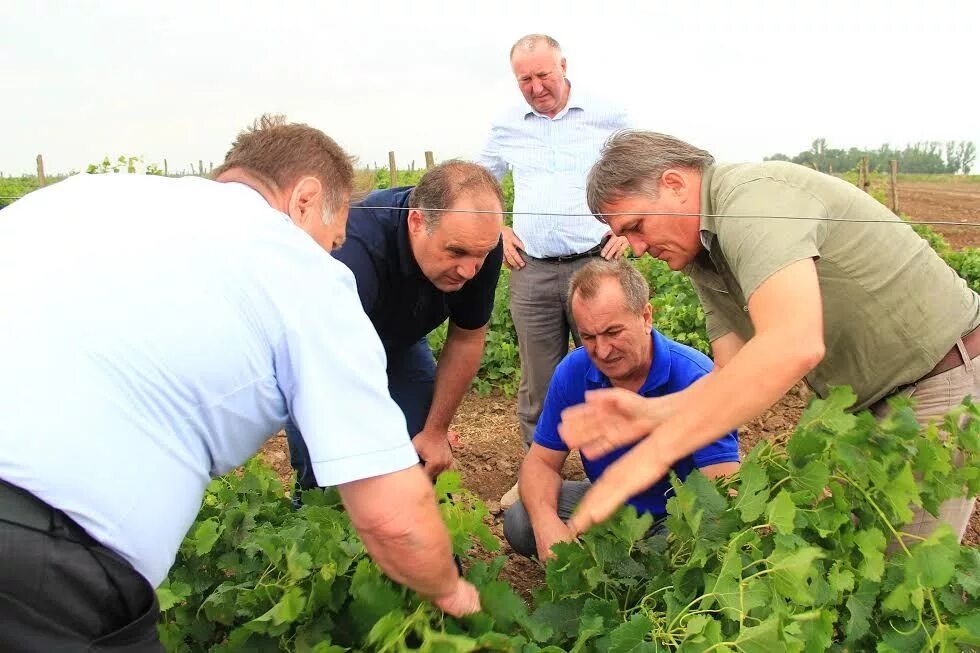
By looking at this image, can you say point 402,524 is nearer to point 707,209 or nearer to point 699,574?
point 699,574

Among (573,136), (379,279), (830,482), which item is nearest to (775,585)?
(830,482)

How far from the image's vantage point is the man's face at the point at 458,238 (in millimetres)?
2518

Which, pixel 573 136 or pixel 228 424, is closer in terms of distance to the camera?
pixel 228 424

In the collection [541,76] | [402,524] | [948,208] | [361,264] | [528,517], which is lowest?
[948,208]

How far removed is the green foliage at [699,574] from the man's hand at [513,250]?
220 cm

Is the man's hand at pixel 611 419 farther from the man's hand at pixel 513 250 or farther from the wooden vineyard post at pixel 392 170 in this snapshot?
the wooden vineyard post at pixel 392 170

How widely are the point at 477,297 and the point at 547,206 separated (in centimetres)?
134

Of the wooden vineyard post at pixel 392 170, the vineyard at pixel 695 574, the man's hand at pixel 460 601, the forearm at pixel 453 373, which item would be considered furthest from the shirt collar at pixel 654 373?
the wooden vineyard post at pixel 392 170

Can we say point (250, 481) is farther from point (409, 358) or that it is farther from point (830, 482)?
point (830, 482)

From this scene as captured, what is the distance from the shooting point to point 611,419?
2.05 metres

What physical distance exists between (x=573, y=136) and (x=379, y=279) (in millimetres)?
1846

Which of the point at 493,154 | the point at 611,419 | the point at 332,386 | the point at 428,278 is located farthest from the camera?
the point at 493,154

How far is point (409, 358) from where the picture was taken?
10.7 ft

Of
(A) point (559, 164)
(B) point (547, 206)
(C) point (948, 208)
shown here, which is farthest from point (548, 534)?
(C) point (948, 208)
